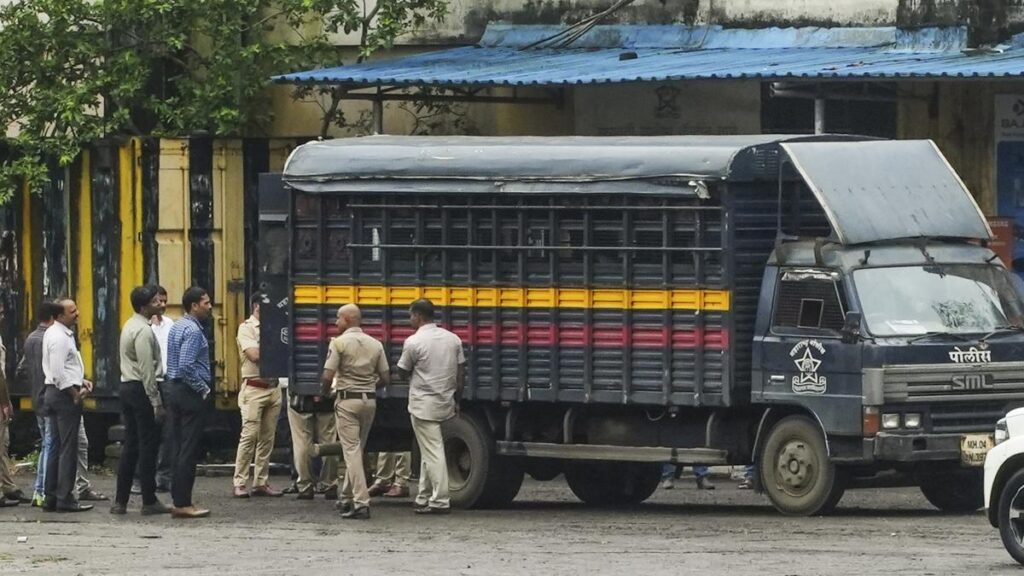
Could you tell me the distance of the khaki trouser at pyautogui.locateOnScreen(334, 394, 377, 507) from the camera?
1861cm

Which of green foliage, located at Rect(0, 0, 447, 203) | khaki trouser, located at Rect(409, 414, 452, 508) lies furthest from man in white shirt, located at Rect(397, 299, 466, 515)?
green foliage, located at Rect(0, 0, 447, 203)

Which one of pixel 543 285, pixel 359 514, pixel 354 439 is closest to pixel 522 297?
pixel 543 285

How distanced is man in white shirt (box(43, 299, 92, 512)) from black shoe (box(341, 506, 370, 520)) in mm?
2335

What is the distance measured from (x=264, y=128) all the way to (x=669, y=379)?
8444 millimetres

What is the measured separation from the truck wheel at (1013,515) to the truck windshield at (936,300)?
125 inches

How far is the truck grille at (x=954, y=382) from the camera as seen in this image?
1744cm

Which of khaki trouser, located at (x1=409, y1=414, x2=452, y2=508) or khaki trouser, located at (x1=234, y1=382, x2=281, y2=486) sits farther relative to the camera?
khaki trouser, located at (x1=234, y1=382, x2=281, y2=486)

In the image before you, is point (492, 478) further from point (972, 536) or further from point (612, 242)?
point (972, 536)

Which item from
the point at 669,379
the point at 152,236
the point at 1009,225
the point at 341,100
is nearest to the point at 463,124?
the point at 341,100

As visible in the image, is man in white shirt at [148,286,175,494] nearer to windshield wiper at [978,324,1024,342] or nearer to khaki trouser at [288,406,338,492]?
khaki trouser at [288,406,338,492]

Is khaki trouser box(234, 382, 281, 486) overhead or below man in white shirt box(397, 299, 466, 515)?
below

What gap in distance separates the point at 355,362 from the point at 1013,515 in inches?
233

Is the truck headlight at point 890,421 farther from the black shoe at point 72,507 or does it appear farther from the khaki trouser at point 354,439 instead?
the black shoe at point 72,507

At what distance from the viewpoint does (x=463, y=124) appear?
25328 mm
